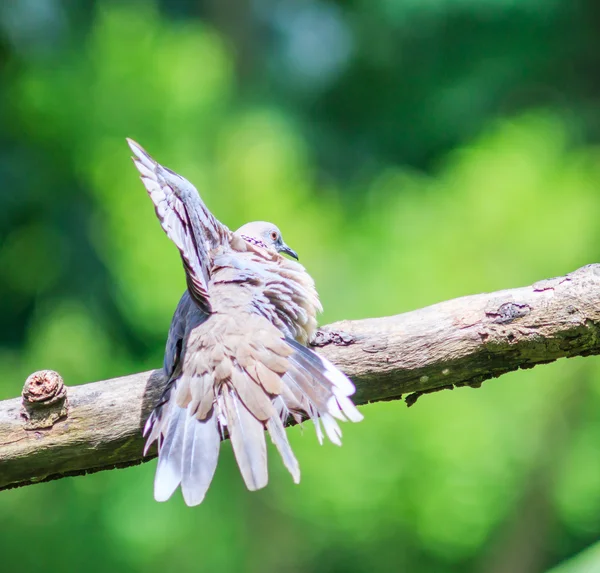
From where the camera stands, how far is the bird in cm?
206

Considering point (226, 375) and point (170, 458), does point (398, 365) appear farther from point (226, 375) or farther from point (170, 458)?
point (170, 458)

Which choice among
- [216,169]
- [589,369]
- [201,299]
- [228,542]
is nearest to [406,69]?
[216,169]

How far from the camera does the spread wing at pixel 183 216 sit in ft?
6.80

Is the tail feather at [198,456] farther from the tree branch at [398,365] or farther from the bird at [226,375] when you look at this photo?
the tree branch at [398,365]

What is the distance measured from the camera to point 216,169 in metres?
5.52

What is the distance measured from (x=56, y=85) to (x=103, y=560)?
3.26m

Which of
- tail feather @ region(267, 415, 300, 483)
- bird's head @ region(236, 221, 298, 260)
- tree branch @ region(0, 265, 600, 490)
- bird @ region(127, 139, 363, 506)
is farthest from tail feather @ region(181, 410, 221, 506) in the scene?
bird's head @ region(236, 221, 298, 260)

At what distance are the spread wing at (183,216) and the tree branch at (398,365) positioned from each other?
37 cm

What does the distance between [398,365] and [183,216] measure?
2.31 ft

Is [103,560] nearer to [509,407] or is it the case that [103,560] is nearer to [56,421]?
[509,407]

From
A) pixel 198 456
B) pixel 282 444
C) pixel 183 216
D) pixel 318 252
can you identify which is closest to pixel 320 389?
pixel 282 444

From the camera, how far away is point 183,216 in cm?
225

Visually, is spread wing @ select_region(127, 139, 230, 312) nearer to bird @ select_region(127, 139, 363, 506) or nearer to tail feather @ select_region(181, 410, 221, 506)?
bird @ select_region(127, 139, 363, 506)

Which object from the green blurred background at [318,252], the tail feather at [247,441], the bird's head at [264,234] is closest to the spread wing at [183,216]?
the tail feather at [247,441]
